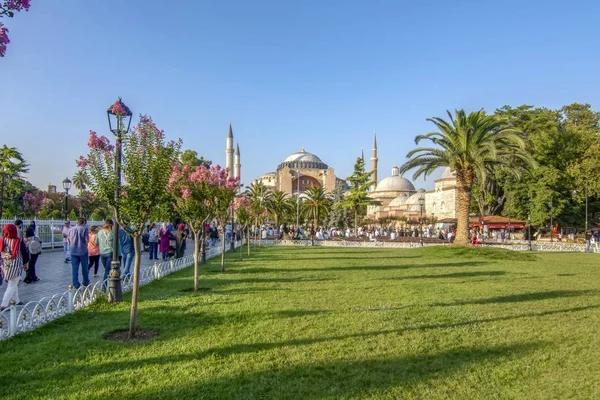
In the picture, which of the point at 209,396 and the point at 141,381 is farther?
the point at 141,381

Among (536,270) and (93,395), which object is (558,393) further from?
(536,270)

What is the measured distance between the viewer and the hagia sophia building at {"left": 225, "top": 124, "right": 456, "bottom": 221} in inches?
2442

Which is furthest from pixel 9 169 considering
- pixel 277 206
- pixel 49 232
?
pixel 277 206

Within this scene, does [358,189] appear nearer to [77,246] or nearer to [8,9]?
[77,246]

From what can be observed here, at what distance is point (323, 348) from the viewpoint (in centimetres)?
510

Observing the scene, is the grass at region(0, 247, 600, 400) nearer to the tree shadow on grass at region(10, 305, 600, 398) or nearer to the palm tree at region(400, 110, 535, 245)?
the tree shadow on grass at region(10, 305, 600, 398)

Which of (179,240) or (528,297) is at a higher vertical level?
(179,240)

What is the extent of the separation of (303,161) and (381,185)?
21.9 m

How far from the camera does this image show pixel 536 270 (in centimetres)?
1396

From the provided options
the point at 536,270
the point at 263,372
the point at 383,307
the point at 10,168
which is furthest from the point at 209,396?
the point at 10,168

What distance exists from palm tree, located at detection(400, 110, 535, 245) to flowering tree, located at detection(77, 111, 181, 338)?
52.0ft

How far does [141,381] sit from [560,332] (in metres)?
5.29

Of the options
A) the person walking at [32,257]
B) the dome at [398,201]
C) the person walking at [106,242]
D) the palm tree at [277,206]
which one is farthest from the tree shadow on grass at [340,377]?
the dome at [398,201]

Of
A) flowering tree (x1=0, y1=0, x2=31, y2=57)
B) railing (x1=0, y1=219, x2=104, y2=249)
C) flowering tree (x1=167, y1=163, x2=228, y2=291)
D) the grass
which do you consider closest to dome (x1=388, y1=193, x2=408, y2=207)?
railing (x1=0, y1=219, x2=104, y2=249)
